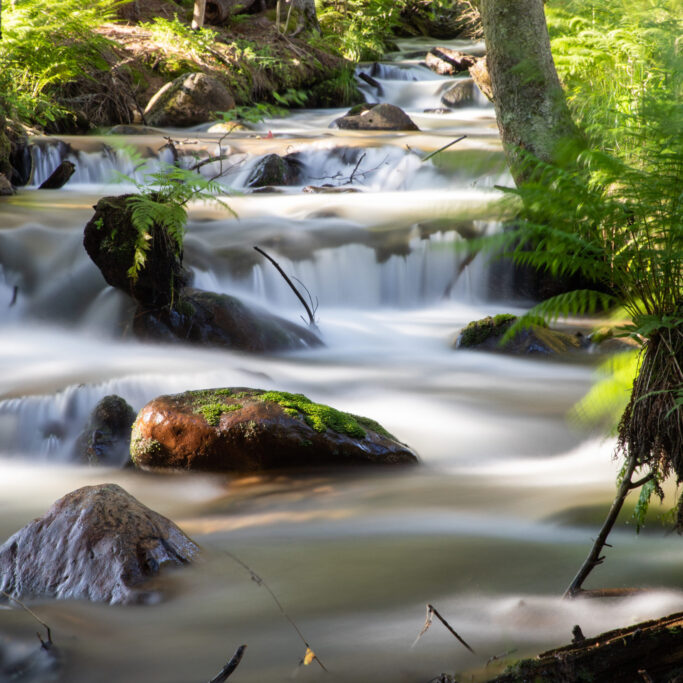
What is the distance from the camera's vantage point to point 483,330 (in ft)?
21.9

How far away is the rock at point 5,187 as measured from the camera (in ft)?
31.1

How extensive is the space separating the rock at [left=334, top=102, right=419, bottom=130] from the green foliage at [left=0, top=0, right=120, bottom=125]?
187 inches

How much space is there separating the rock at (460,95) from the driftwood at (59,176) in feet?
31.1

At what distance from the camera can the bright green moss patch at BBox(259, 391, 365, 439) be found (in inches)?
161

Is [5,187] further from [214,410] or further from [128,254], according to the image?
[214,410]

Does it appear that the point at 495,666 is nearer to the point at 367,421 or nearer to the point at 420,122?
the point at 367,421

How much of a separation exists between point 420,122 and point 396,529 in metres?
13.0

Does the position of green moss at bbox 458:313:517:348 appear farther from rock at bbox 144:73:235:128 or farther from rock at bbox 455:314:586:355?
rock at bbox 144:73:235:128

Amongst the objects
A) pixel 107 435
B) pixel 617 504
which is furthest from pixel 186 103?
pixel 617 504

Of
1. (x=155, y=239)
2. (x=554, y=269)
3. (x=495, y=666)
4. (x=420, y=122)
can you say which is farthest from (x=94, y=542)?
(x=420, y=122)

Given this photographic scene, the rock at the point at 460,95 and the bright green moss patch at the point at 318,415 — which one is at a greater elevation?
the rock at the point at 460,95

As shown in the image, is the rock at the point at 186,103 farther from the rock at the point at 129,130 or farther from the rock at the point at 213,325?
the rock at the point at 213,325

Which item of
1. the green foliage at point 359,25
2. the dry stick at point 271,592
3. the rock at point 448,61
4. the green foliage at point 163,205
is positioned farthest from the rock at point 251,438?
the green foliage at point 359,25

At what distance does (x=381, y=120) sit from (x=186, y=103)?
3703 millimetres
